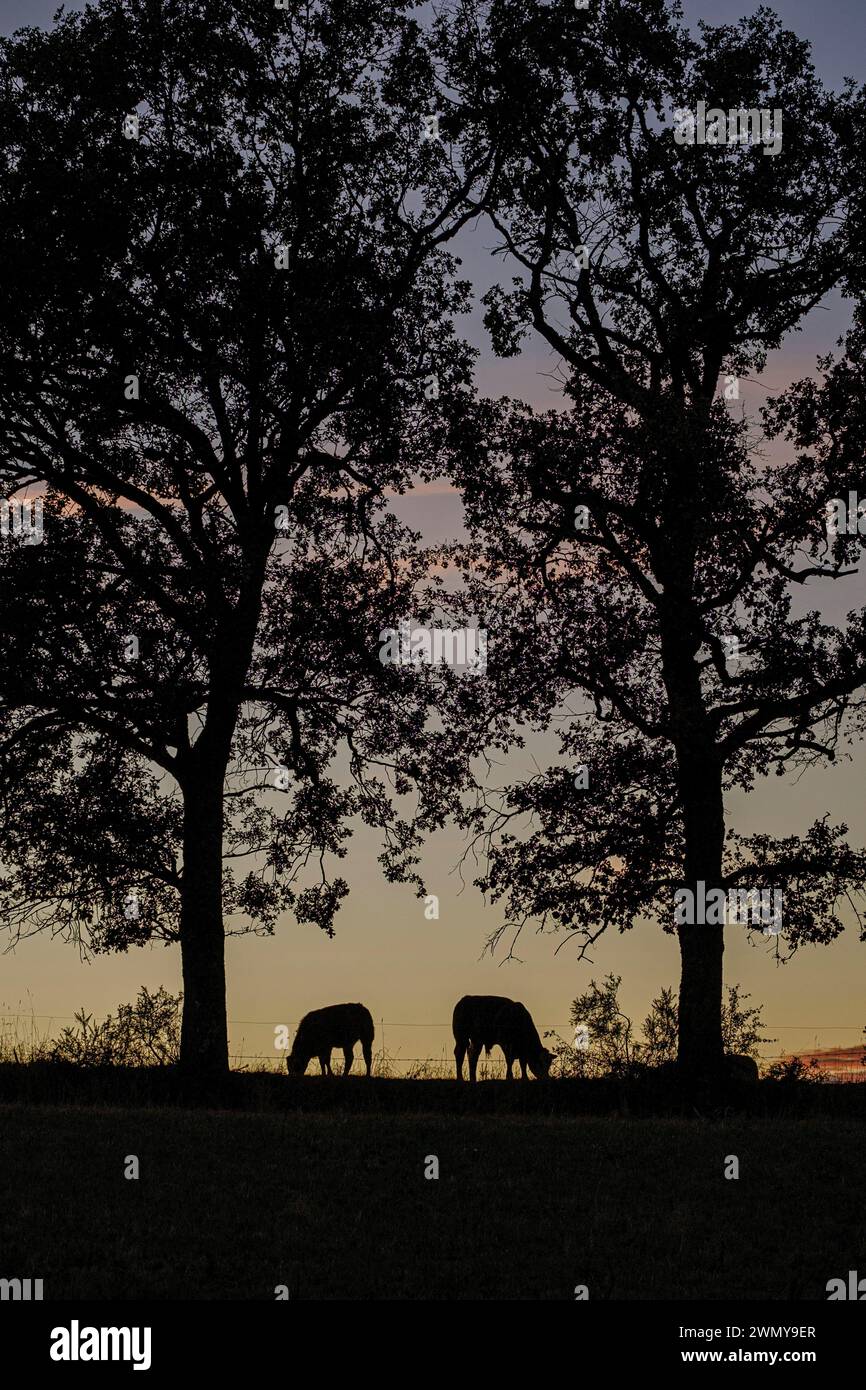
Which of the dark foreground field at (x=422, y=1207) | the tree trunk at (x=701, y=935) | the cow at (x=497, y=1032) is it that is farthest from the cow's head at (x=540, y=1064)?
the dark foreground field at (x=422, y=1207)

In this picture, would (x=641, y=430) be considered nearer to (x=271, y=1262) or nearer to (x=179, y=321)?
(x=179, y=321)

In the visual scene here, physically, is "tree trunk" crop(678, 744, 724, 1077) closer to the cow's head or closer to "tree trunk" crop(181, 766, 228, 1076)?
the cow's head

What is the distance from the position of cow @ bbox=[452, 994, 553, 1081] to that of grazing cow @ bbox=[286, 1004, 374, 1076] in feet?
9.07

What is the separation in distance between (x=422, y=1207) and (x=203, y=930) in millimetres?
11363

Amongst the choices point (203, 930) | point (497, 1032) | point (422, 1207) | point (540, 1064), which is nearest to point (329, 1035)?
point (497, 1032)

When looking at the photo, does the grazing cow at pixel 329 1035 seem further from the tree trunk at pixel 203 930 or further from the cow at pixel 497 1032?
the tree trunk at pixel 203 930

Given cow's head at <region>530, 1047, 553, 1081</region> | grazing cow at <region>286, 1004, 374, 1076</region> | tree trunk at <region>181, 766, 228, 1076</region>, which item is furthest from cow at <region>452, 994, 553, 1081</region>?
tree trunk at <region>181, 766, 228, 1076</region>

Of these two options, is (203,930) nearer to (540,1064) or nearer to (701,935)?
(701,935)

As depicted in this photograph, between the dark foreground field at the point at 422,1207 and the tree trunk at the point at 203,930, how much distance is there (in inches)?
186

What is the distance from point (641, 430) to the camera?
2431 cm

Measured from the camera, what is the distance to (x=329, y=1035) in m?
33.6

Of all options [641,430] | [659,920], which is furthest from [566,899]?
[641,430]
